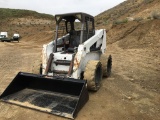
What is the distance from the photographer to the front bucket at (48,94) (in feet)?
16.7

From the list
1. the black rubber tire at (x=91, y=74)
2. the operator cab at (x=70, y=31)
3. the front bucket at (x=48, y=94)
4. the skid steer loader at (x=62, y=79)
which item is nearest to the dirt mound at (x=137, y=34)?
the operator cab at (x=70, y=31)

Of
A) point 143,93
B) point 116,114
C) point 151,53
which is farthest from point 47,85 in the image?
point 151,53

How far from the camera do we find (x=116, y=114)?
507 centimetres

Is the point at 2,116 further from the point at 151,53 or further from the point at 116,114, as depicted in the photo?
the point at 151,53

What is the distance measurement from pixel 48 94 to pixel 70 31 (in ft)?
9.02

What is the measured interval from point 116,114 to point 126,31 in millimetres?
14715

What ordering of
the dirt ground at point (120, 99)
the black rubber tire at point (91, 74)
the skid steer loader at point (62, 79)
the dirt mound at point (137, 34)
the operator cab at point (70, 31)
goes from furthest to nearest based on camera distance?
the dirt mound at point (137, 34), the operator cab at point (70, 31), the black rubber tire at point (91, 74), the skid steer loader at point (62, 79), the dirt ground at point (120, 99)

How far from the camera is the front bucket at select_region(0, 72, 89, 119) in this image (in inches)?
200

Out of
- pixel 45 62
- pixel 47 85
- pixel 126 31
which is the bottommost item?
pixel 47 85

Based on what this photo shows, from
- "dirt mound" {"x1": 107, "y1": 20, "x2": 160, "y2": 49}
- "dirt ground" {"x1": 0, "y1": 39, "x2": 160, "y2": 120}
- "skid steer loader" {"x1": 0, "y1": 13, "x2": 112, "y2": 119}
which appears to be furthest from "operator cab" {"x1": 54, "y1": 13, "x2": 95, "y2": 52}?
"dirt mound" {"x1": 107, "y1": 20, "x2": 160, "y2": 49}

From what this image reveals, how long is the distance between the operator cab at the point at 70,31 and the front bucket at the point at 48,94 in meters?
1.47

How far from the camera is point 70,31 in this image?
777cm

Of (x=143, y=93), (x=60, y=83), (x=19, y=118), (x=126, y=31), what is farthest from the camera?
(x=126, y=31)

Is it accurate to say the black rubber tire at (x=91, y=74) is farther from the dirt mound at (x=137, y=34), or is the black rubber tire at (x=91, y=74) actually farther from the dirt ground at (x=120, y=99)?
the dirt mound at (x=137, y=34)
